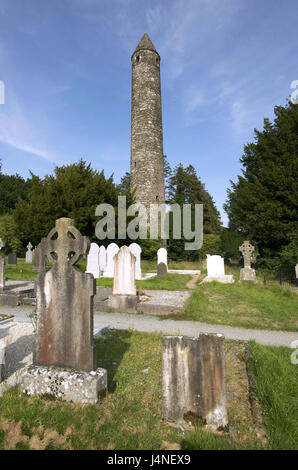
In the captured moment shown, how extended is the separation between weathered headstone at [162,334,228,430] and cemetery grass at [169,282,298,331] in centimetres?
392

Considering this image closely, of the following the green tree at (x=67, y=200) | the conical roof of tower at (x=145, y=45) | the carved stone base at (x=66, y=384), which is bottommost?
the carved stone base at (x=66, y=384)

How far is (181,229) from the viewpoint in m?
31.1

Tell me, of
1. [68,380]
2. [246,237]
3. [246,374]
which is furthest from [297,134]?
[68,380]

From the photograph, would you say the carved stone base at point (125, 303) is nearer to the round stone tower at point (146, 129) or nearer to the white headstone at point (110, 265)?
the white headstone at point (110, 265)

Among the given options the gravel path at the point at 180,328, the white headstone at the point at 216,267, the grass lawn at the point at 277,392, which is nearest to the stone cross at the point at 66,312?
the grass lawn at the point at 277,392

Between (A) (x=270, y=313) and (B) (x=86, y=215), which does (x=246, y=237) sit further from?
(A) (x=270, y=313)

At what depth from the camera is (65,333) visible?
3.10 meters

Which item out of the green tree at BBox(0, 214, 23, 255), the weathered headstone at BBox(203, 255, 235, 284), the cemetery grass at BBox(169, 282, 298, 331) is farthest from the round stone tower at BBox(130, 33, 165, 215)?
the cemetery grass at BBox(169, 282, 298, 331)

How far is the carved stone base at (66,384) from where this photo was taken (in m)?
2.85

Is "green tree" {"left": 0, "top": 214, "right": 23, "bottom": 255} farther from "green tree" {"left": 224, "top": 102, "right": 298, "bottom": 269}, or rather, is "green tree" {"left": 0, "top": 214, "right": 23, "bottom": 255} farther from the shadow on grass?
the shadow on grass

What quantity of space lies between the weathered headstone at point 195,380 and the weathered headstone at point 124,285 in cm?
495

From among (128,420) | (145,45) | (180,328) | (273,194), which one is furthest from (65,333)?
(145,45)

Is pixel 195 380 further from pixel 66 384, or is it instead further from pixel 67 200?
pixel 67 200

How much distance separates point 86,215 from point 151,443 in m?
21.7
